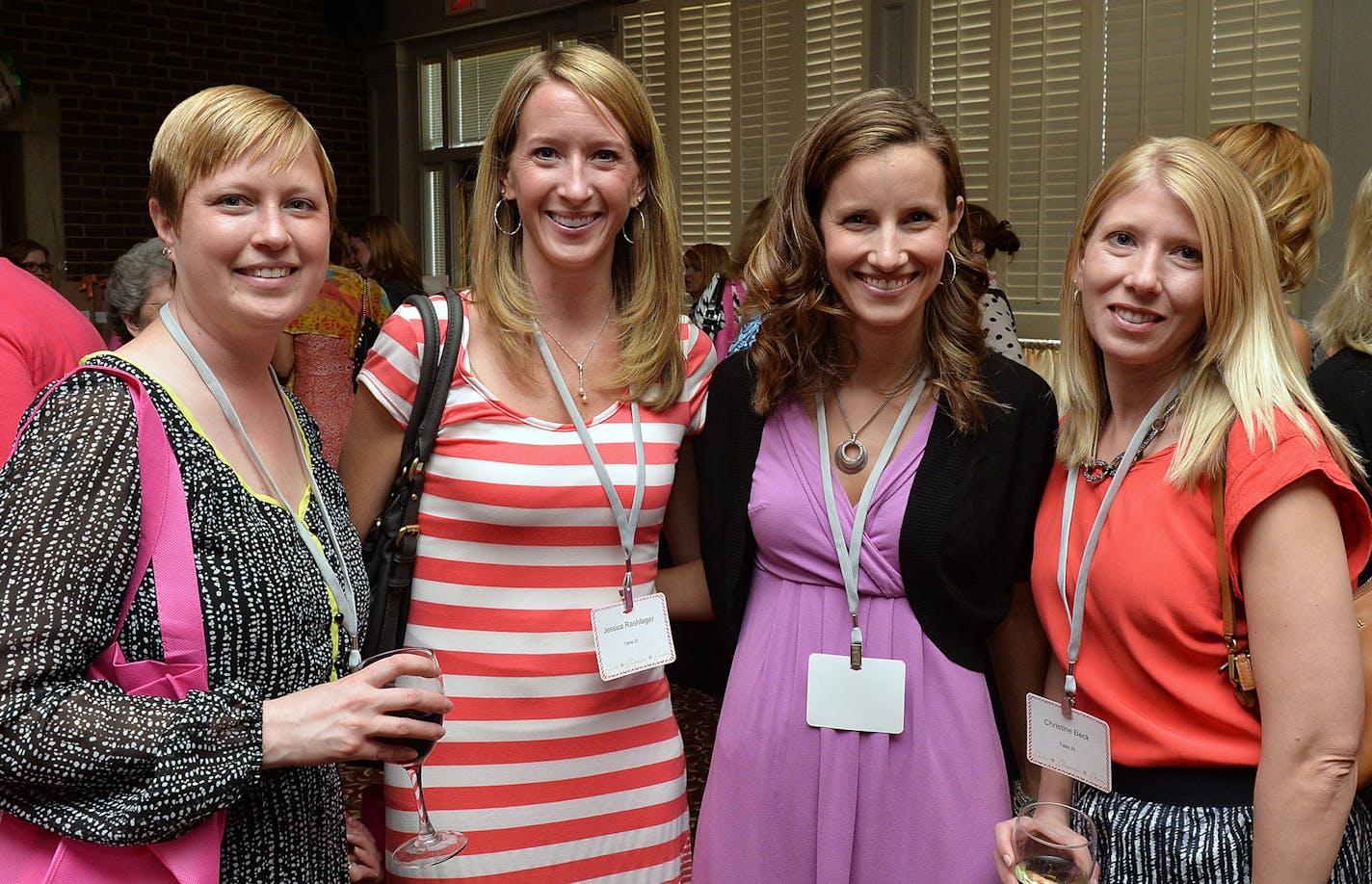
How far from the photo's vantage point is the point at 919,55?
6.15 metres

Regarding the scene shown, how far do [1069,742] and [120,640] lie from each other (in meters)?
1.15

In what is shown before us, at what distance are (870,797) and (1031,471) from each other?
52 centimetres

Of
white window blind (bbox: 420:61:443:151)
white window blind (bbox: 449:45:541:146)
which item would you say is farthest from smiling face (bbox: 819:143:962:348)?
white window blind (bbox: 420:61:443:151)

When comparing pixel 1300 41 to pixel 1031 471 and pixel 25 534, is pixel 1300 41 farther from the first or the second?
pixel 25 534

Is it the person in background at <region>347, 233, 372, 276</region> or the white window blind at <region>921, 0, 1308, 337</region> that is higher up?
the white window blind at <region>921, 0, 1308, 337</region>

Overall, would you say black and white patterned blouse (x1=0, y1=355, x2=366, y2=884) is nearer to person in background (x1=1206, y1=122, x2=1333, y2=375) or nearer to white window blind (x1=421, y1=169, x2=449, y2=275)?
person in background (x1=1206, y1=122, x2=1333, y2=375)

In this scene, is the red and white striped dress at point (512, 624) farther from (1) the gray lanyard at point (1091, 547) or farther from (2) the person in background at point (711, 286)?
(2) the person in background at point (711, 286)

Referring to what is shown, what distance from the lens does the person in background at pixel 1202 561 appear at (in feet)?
4.58

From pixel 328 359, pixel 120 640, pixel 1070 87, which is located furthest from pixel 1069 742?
pixel 1070 87

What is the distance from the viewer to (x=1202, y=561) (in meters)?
1.46

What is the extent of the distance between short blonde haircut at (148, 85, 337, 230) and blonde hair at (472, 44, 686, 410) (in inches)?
23.1

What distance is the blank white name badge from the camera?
5.53 ft

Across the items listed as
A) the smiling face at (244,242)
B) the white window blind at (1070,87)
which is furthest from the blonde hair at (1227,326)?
the white window blind at (1070,87)

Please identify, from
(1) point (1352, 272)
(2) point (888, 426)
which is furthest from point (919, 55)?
(2) point (888, 426)
